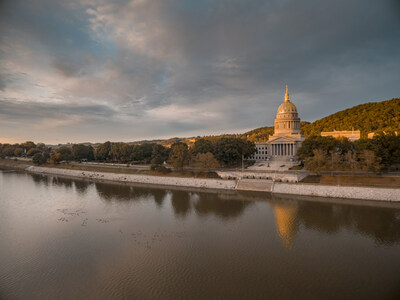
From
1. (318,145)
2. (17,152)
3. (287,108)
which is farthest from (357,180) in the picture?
(17,152)

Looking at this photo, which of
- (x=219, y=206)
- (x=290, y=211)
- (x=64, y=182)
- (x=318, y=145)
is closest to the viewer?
(x=290, y=211)

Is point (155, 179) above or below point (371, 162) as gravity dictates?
below

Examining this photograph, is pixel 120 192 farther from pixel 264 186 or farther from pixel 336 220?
pixel 336 220

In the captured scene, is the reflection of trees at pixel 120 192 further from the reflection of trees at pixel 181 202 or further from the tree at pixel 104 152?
the tree at pixel 104 152

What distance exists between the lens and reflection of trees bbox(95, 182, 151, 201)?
36.8 metres

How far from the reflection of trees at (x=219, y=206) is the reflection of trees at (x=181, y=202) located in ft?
4.48

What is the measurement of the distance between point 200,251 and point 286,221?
1094 centimetres

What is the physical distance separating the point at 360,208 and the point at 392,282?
16.8 metres

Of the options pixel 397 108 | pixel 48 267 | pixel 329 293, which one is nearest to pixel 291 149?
pixel 397 108

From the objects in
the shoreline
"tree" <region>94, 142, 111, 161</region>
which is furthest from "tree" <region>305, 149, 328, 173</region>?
"tree" <region>94, 142, 111, 161</region>

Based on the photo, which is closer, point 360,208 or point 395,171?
point 360,208

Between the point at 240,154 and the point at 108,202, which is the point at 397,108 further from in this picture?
the point at 108,202

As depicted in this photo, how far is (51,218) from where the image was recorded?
26.5m

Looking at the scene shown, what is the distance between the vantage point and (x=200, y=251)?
18.0 meters
